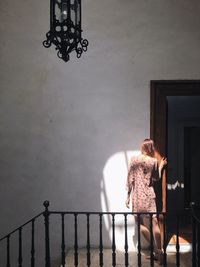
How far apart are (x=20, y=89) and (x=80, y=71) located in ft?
2.77

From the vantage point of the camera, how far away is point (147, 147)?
5121mm

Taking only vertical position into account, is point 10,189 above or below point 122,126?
below

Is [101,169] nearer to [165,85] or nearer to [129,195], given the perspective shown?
[129,195]

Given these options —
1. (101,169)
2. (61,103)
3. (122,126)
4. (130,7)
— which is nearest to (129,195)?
(101,169)

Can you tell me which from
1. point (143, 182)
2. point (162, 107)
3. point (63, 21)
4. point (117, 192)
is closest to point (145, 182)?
point (143, 182)

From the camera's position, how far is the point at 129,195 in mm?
5285

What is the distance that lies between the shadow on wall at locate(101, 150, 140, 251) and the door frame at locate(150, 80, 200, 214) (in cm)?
45

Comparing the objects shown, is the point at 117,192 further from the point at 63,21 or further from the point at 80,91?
the point at 63,21

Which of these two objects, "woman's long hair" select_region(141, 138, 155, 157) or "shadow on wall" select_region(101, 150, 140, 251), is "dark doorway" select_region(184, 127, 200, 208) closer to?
"shadow on wall" select_region(101, 150, 140, 251)

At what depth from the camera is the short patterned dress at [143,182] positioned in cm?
506

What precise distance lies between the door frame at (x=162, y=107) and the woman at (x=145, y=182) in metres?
0.47

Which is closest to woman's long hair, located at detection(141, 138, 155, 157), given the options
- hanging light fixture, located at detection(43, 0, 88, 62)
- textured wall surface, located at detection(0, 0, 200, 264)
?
textured wall surface, located at detection(0, 0, 200, 264)

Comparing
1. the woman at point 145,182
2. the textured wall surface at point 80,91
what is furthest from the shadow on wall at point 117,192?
the woman at point 145,182

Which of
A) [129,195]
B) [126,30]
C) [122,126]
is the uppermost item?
Result: [126,30]
